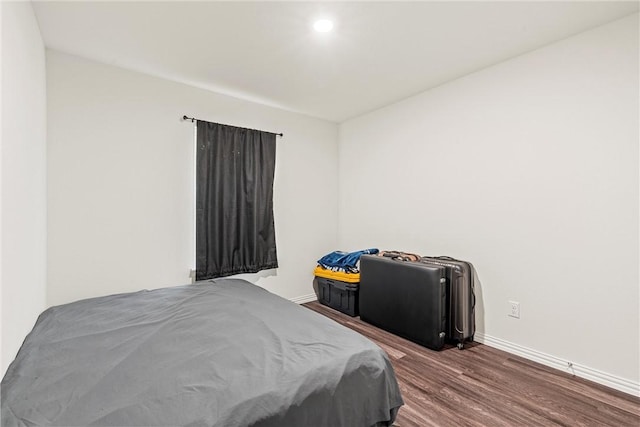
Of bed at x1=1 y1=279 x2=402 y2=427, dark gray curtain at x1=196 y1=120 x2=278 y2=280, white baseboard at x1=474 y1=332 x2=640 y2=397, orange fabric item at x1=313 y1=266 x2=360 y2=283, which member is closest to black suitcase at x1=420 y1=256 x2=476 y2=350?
white baseboard at x1=474 y1=332 x2=640 y2=397

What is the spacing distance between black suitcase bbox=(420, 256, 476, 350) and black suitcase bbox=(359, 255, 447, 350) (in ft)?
0.23

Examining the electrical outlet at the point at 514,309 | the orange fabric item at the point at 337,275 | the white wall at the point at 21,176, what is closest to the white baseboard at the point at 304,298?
the orange fabric item at the point at 337,275

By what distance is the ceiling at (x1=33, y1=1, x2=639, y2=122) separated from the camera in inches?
70.9

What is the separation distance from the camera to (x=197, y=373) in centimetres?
122

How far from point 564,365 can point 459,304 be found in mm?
764

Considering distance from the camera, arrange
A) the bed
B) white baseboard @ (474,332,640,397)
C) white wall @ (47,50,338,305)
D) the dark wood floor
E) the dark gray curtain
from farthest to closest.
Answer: the dark gray curtain, white wall @ (47,50,338,305), white baseboard @ (474,332,640,397), the dark wood floor, the bed

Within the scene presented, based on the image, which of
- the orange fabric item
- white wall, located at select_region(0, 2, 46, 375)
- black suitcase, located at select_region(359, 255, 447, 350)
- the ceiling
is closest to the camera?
white wall, located at select_region(0, 2, 46, 375)

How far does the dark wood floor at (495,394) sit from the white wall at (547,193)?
7.5 inches

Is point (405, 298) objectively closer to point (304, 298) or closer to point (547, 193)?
point (547, 193)

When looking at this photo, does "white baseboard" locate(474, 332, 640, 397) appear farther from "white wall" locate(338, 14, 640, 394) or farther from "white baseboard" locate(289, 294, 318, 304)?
"white baseboard" locate(289, 294, 318, 304)

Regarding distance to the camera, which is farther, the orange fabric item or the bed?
the orange fabric item

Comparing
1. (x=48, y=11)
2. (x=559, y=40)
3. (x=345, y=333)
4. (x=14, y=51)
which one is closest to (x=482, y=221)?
(x=559, y=40)

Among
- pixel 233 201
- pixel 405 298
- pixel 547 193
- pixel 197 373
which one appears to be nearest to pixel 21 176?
pixel 197 373

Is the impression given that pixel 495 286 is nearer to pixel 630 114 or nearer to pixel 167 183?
pixel 630 114
